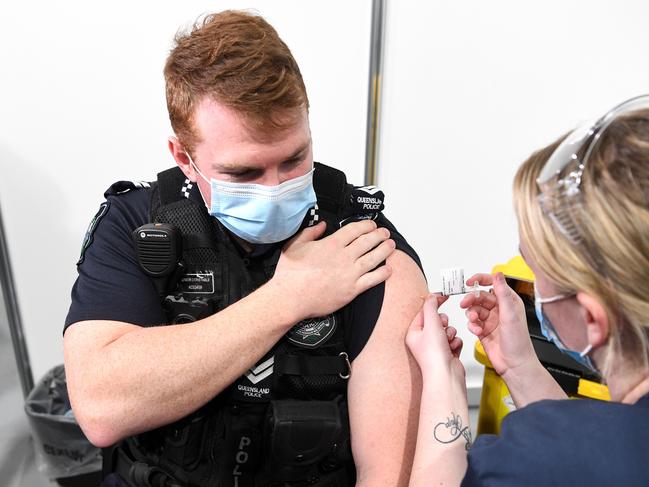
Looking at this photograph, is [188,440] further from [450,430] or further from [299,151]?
[299,151]

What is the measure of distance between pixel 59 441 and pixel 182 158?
59.1 inches

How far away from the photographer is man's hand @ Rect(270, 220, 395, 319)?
1.18 metres

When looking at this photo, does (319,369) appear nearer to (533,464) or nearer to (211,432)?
(211,432)

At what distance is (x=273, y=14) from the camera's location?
7.02 ft

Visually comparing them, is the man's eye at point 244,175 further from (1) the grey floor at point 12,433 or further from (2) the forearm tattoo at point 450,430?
(1) the grey floor at point 12,433

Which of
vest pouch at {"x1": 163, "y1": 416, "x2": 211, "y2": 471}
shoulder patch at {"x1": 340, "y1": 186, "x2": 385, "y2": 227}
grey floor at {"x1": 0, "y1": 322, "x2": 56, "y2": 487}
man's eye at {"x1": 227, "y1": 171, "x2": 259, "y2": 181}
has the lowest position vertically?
grey floor at {"x1": 0, "y1": 322, "x2": 56, "y2": 487}

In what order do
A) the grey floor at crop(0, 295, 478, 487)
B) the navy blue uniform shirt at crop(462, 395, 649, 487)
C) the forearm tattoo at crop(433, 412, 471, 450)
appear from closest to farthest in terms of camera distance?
Answer: 1. the navy blue uniform shirt at crop(462, 395, 649, 487)
2. the forearm tattoo at crop(433, 412, 471, 450)
3. the grey floor at crop(0, 295, 478, 487)

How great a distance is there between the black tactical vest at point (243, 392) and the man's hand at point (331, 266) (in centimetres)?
6

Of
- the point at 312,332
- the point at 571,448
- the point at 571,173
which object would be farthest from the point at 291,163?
the point at 571,448

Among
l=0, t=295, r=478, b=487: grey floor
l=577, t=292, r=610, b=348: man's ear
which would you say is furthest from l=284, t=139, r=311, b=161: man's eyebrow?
l=0, t=295, r=478, b=487: grey floor

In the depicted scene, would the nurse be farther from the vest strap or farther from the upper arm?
the vest strap

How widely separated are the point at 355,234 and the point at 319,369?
315 mm

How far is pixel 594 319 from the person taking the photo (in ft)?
2.75

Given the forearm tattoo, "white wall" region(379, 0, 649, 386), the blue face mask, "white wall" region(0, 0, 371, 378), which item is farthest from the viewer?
"white wall" region(379, 0, 649, 386)
